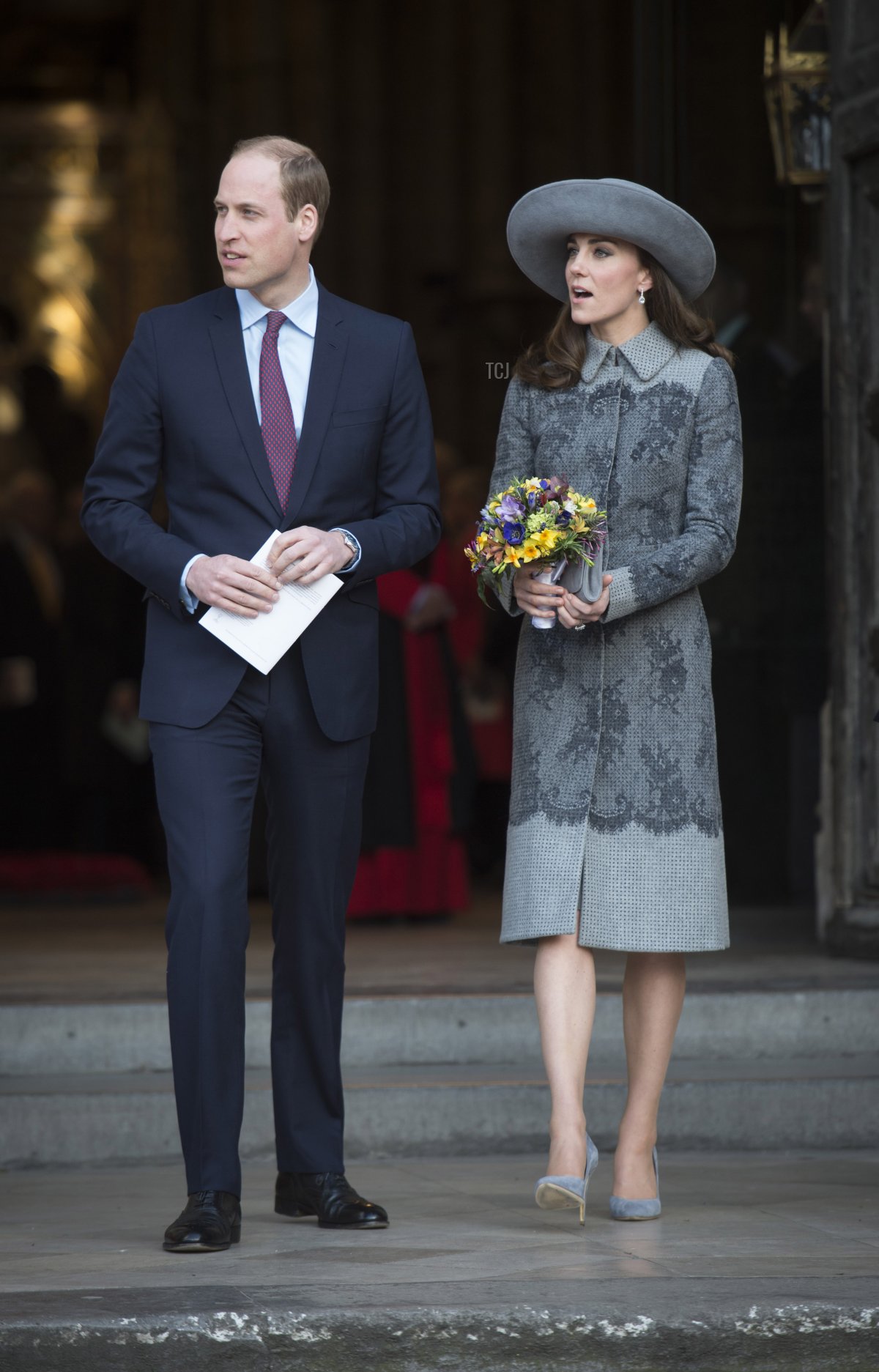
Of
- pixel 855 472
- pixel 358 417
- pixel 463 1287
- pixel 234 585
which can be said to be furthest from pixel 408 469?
pixel 855 472

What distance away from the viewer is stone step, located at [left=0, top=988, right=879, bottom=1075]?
215 inches

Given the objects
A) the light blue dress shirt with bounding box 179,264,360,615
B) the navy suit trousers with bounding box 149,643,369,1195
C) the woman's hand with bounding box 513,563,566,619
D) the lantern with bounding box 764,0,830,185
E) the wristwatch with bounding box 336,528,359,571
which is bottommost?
the navy suit trousers with bounding box 149,643,369,1195

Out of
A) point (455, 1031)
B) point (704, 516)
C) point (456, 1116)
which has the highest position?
point (704, 516)

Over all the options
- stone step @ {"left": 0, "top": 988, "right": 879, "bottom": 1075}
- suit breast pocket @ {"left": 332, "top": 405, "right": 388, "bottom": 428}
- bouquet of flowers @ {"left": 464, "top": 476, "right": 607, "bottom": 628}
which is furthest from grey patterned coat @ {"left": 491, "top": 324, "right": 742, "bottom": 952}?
stone step @ {"left": 0, "top": 988, "right": 879, "bottom": 1075}

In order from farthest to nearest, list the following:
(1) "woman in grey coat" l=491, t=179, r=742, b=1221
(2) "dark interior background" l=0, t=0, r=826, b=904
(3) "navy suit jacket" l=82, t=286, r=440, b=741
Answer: (2) "dark interior background" l=0, t=0, r=826, b=904
(1) "woman in grey coat" l=491, t=179, r=742, b=1221
(3) "navy suit jacket" l=82, t=286, r=440, b=741

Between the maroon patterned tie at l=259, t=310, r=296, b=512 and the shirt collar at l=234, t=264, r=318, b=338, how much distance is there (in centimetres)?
3

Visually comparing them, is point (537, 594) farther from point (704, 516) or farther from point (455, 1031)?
point (455, 1031)

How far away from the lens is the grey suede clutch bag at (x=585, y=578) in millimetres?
4098

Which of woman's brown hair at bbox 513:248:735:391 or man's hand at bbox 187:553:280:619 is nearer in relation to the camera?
man's hand at bbox 187:553:280:619

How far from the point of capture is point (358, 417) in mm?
4195

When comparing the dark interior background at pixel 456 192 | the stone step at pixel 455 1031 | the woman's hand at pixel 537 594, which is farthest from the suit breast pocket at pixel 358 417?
the stone step at pixel 455 1031

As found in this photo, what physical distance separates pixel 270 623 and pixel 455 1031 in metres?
1.82

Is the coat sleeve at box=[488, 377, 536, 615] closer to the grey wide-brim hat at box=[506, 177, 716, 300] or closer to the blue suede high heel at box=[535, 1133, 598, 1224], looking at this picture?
the grey wide-brim hat at box=[506, 177, 716, 300]

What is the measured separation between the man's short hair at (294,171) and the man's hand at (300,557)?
541 millimetres
